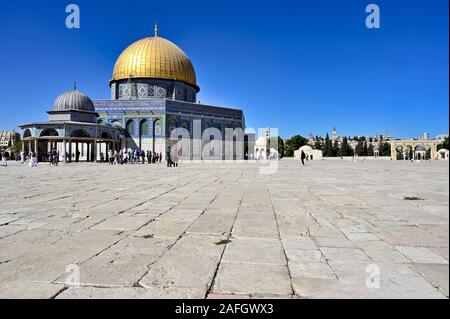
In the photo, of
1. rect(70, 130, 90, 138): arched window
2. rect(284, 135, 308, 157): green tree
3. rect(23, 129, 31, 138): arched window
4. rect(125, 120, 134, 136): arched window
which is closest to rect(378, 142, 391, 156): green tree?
rect(284, 135, 308, 157): green tree

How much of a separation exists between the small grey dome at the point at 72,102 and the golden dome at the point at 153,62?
647 centimetres

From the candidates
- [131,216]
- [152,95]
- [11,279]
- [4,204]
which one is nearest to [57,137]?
[152,95]

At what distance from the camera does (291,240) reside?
9.78ft

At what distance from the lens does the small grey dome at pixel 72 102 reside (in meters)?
31.0

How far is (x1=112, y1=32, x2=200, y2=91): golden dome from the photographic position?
3622cm

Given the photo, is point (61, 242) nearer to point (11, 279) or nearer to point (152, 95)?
point (11, 279)

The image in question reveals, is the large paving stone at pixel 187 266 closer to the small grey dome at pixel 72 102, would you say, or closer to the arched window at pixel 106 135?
the arched window at pixel 106 135

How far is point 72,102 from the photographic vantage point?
102 ft

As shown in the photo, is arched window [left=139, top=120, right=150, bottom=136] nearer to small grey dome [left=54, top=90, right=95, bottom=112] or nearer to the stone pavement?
small grey dome [left=54, top=90, right=95, bottom=112]

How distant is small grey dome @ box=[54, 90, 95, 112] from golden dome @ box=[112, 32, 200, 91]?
255 inches

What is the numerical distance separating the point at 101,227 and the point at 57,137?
2762 cm

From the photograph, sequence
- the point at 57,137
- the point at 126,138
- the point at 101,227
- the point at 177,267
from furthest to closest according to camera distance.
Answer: the point at 126,138 → the point at 57,137 → the point at 101,227 → the point at 177,267

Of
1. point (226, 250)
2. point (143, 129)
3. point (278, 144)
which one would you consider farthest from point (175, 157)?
point (278, 144)

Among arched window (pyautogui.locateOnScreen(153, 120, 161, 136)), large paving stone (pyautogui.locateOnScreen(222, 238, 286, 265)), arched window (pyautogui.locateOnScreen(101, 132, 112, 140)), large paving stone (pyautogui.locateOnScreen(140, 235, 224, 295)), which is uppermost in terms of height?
arched window (pyautogui.locateOnScreen(153, 120, 161, 136))
